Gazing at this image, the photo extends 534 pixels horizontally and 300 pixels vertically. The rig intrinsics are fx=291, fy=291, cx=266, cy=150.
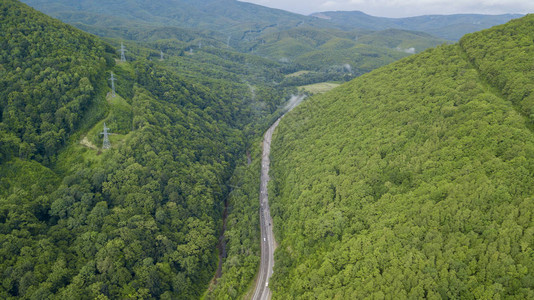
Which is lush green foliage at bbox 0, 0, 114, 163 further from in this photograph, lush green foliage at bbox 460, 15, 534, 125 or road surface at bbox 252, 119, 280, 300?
lush green foliage at bbox 460, 15, 534, 125

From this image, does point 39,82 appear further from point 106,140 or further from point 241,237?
point 241,237

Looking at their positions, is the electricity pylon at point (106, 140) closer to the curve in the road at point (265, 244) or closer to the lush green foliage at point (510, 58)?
the curve in the road at point (265, 244)

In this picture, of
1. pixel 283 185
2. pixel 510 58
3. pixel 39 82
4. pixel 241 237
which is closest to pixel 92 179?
pixel 39 82

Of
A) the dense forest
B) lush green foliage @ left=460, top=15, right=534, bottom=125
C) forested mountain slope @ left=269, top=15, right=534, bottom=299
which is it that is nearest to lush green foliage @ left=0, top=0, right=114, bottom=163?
the dense forest

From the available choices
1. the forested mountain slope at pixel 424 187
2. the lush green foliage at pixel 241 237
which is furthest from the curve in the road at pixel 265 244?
the forested mountain slope at pixel 424 187

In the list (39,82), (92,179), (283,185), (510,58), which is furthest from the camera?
(283,185)

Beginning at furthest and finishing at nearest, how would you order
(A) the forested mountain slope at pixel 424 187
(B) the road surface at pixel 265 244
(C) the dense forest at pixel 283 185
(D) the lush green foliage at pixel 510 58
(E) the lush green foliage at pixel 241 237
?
(E) the lush green foliage at pixel 241 237 → (B) the road surface at pixel 265 244 → (D) the lush green foliage at pixel 510 58 → (C) the dense forest at pixel 283 185 → (A) the forested mountain slope at pixel 424 187
